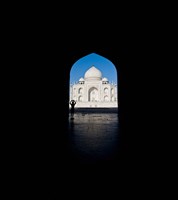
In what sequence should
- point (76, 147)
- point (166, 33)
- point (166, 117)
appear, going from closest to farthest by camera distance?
1. point (76, 147)
2. point (166, 33)
3. point (166, 117)

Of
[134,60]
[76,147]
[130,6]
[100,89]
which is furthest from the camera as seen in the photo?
[100,89]

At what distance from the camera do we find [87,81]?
131 ft

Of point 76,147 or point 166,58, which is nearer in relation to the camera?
point 76,147

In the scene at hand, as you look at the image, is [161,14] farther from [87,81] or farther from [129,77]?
[87,81]

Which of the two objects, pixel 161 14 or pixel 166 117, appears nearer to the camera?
pixel 161 14

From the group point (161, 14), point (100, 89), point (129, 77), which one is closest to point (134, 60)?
point (129, 77)

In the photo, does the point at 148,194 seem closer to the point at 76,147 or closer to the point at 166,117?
the point at 76,147

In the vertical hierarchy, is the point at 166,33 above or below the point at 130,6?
below

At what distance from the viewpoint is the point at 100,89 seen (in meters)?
39.1

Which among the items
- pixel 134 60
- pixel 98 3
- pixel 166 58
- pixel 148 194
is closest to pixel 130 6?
pixel 98 3

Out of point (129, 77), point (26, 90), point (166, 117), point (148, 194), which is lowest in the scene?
point (148, 194)

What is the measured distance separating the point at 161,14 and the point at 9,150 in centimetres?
478

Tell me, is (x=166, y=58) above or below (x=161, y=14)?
below

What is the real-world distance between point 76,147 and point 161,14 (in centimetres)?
419
